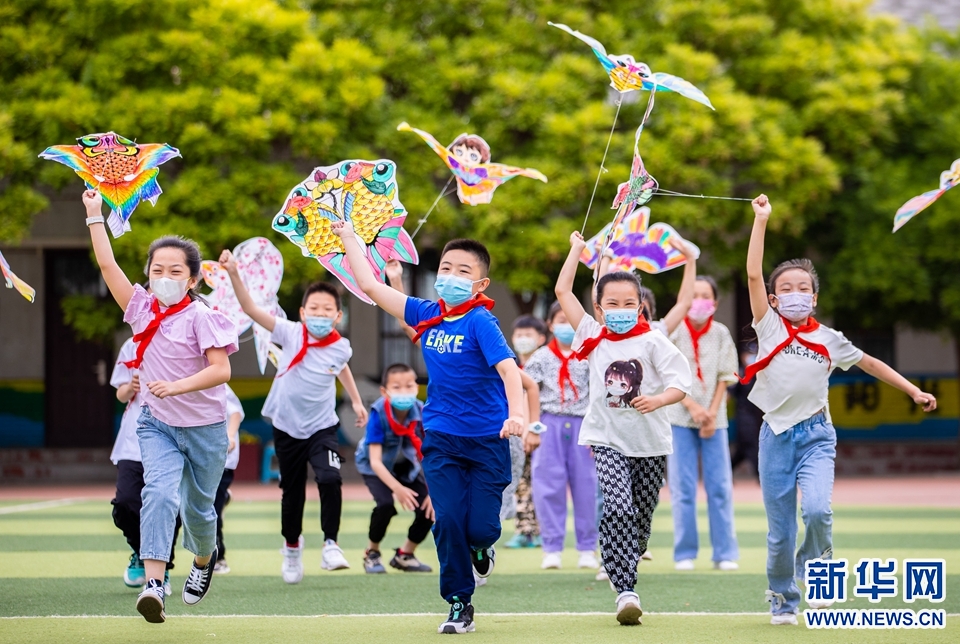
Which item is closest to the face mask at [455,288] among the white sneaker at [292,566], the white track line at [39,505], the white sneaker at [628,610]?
the white sneaker at [628,610]

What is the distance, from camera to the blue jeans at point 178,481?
6660 mm

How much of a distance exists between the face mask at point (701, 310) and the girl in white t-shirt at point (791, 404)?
2.54 m

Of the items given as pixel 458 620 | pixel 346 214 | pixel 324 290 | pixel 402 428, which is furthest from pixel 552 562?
pixel 458 620

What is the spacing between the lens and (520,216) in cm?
1894

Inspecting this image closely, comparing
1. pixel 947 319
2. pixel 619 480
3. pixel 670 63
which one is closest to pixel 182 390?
pixel 619 480

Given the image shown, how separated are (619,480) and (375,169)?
2.39m

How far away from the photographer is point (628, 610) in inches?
272

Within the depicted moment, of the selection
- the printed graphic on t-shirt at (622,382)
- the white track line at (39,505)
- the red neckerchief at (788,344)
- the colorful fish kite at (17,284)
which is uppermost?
the colorful fish kite at (17,284)

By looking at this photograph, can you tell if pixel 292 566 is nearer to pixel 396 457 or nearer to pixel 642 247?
pixel 396 457

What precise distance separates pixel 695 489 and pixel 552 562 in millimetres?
1130

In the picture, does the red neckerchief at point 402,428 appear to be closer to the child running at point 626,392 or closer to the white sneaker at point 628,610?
the child running at point 626,392

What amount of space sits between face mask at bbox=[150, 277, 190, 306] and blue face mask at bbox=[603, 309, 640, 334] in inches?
86.1

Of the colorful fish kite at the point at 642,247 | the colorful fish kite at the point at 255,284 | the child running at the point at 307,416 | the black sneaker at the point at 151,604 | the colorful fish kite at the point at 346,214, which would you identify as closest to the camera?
the black sneaker at the point at 151,604

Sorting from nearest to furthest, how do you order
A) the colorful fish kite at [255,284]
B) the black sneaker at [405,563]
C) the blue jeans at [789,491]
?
1. the blue jeans at [789,491]
2. the black sneaker at [405,563]
3. the colorful fish kite at [255,284]
